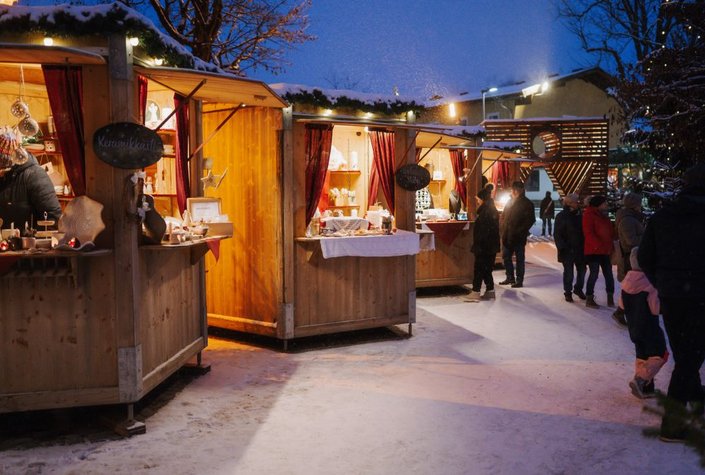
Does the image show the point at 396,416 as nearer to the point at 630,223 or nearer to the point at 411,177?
the point at 411,177

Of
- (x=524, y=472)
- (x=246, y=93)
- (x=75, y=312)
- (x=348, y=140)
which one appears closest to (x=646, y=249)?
(x=524, y=472)

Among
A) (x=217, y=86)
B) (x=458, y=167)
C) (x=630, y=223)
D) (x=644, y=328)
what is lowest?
(x=644, y=328)

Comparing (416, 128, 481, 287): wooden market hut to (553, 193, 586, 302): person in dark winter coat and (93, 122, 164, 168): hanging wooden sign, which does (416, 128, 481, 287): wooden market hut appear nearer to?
(553, 193, 586, 302): person in dark winter coat

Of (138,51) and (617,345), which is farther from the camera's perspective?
(617,345)

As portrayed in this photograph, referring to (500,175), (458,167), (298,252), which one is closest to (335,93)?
(298,252)

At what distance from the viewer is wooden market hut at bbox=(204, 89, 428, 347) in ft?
24.1

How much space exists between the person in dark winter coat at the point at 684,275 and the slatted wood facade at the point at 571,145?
1815 centimetres

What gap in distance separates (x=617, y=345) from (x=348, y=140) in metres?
4.65

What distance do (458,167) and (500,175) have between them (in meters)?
3.69

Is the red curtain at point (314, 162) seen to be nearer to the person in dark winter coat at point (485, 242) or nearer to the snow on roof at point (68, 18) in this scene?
the snow on roof at point (68, 18)

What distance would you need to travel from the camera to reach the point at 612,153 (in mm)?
25719

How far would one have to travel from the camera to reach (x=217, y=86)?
5797 millimetres

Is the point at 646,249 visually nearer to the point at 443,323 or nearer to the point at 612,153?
the point at 443,323

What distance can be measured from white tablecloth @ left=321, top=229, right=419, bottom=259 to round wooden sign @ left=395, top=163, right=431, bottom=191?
0.69 m
